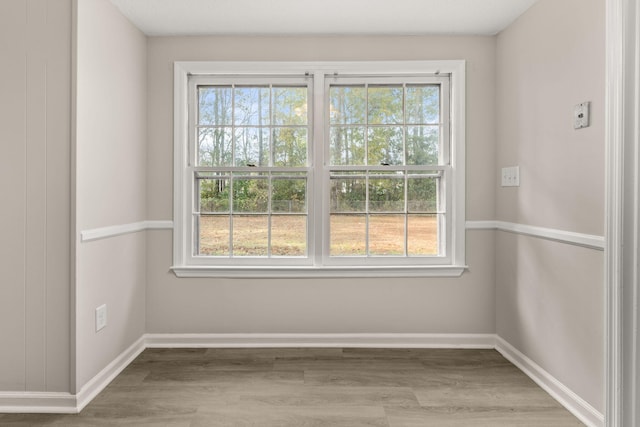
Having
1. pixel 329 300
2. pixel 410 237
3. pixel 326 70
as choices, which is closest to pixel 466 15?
pixel 326 70

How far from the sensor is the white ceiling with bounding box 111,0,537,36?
8.46 ft

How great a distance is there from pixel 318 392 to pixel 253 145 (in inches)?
71.0

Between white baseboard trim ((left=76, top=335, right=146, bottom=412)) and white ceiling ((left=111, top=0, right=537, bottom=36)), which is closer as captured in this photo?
white baseboard trim ((left=76, top=335, right=146, bottom=412))

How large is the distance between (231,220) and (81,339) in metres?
1.29

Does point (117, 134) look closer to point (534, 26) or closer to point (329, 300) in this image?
point (329, 300)

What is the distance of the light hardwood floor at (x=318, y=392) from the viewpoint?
6.97 feet

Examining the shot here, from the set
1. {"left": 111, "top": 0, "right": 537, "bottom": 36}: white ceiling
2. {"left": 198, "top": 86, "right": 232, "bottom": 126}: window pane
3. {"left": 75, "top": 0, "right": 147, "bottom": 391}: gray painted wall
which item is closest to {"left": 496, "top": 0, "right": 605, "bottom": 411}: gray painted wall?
{"left": 111, "top": 0, "right": 537, "bottom": 36}: white ceiling

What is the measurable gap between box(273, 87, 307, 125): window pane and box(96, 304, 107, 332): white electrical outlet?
5.64 feet

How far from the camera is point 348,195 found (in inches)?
125

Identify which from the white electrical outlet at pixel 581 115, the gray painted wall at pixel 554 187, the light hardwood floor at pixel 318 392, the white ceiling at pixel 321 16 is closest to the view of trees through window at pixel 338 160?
the white ceiling at pixel 321 16

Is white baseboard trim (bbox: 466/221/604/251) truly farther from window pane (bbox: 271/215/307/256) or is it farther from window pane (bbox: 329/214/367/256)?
window pane (bbox: 271/215/307/256)

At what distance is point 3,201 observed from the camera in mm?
2172

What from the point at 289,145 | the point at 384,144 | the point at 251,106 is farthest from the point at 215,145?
the point at 384,144

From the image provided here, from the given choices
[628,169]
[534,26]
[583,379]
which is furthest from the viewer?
[534,26]
